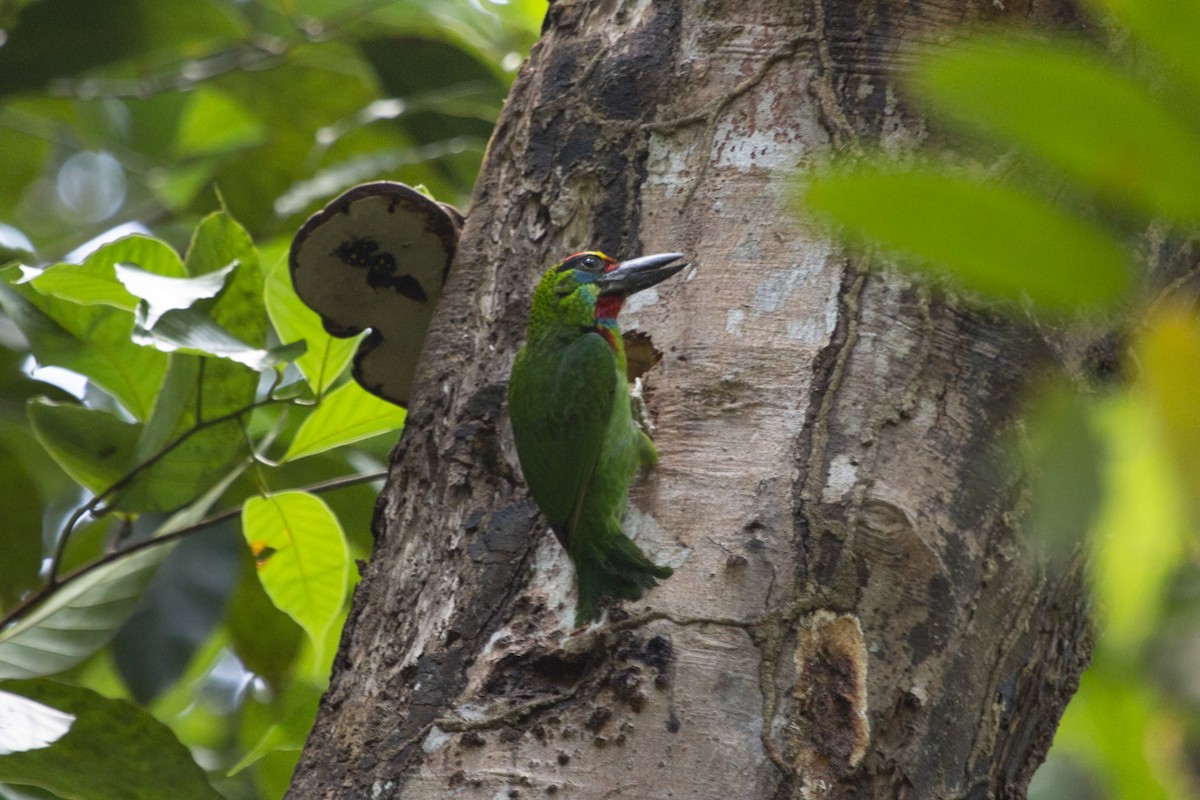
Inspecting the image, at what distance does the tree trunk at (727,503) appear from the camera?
1.77 meters

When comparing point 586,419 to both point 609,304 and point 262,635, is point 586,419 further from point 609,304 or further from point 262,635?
point 262,635

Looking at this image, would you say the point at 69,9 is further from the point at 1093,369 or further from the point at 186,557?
the point at 1093,369

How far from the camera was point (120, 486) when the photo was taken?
2.79m

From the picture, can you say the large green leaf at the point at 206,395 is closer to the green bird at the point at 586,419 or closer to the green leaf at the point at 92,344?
the green leaf at the point at 92,344

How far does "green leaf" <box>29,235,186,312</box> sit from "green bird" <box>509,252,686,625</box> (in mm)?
845

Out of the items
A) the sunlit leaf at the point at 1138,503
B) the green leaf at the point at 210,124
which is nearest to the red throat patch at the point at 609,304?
the sunlit leaf at the point at 1138,503

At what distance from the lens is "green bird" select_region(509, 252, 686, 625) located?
74.4 inches

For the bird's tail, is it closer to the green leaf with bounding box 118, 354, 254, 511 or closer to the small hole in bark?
the small hole in bark

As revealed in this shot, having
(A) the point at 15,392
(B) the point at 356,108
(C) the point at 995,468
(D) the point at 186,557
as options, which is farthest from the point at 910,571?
(B) the point at 356,108

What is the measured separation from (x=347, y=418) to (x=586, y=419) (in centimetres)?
75

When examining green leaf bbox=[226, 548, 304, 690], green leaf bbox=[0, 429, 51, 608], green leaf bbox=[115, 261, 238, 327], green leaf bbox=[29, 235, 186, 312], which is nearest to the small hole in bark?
green leaf bbox=[115, 261, 238, 327]

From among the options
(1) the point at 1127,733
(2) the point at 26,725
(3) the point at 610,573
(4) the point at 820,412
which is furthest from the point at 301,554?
(1) the point at 1127,733

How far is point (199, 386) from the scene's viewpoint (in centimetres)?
275

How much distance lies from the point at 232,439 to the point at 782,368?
1.43 m
